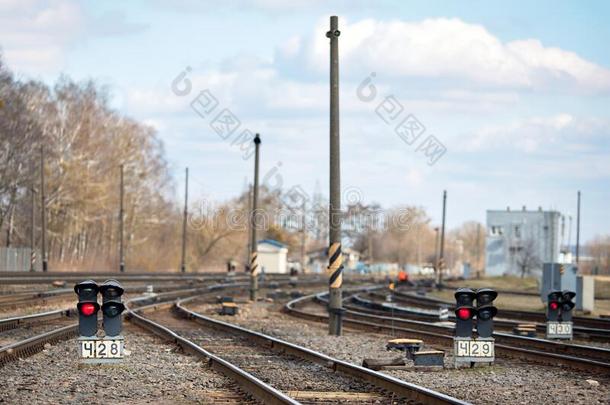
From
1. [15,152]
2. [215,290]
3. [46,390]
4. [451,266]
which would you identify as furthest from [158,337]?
[451,266]

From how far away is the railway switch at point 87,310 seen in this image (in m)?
14.4

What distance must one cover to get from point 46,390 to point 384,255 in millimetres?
152059

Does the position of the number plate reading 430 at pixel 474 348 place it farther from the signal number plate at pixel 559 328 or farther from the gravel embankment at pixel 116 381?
the signal number plate at pixel 559 328

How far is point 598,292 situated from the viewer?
57.2 m

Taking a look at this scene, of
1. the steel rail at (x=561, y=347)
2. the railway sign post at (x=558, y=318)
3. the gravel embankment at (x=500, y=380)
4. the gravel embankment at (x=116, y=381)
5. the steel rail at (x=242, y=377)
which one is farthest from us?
the railway sign post at (x=558, y=318)

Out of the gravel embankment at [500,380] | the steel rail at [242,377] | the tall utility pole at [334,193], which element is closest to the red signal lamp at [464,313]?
the gravel embankment at [500,380]

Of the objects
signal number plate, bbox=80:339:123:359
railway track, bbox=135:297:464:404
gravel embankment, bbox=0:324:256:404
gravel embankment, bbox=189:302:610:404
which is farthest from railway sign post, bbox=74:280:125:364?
gravel embankment, bbox=189:302:610:404

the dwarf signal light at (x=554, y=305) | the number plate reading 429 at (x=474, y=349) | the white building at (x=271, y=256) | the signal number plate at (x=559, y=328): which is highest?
the dwarf signal light at (x=554, y=305)

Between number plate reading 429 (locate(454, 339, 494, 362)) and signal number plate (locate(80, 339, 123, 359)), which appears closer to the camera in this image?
signal number plate (locate(80, 339, 123, 359))

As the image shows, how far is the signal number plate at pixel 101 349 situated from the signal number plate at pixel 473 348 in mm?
4846

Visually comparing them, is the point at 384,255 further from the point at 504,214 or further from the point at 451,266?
the point at 504,214

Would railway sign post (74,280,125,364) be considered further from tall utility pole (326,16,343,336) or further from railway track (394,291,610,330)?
railway track (394,291,610,330)

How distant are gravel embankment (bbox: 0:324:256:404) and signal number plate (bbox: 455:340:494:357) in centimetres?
364

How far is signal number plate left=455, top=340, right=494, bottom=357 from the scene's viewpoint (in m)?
15.4
